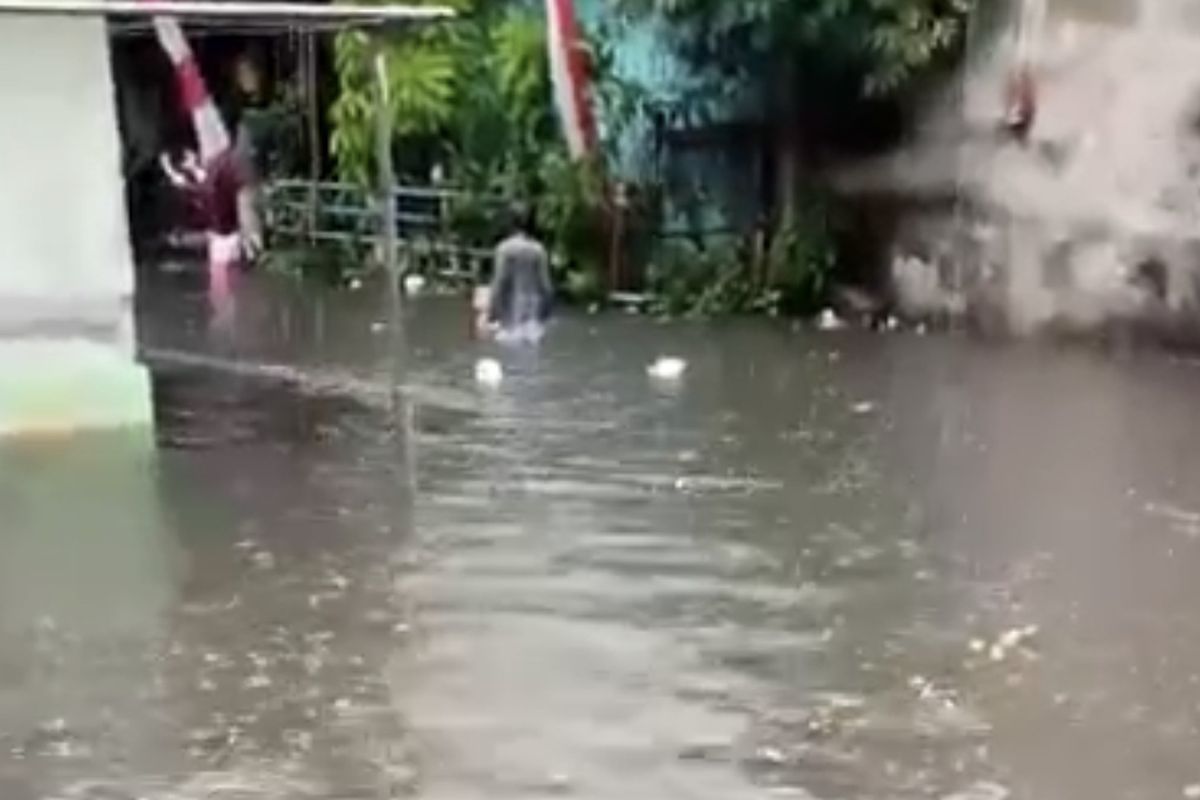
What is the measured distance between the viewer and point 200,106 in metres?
26.1

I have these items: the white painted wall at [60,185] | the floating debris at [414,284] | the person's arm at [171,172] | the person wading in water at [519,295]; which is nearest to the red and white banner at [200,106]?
the person's arm at [171,172]

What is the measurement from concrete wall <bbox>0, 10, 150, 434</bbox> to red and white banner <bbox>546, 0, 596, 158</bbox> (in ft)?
26.4

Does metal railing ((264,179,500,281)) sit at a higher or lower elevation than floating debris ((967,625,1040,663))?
higher

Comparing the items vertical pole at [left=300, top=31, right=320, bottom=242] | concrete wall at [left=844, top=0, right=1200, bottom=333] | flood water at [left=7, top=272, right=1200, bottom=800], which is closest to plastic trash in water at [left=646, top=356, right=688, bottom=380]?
flood water at [left=7, top=272, right=1200, bottom=800]

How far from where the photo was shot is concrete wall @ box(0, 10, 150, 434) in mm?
13898

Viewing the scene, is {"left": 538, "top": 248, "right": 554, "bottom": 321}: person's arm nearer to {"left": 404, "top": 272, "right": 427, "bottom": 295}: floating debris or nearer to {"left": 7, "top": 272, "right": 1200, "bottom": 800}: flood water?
{"left": 7, "top": 272, "right": 1200, "bottom": 800}: flood water

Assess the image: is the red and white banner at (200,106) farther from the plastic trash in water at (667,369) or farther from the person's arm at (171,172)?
the plastic trash in water at (667,369)

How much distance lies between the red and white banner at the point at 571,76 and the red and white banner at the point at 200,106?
14.8ft

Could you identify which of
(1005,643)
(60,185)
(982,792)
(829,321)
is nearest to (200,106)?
(829,321)

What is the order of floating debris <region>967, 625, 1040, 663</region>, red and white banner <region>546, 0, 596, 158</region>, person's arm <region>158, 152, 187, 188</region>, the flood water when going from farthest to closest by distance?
1. person's arm <region>158, 152, 187, 188</region>
2. red and white banner <region>546, 0, 596, 158</region>
3. floating debris <region>967, 625, 1040, 663</region>
4. the flood water

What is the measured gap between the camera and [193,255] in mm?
27734

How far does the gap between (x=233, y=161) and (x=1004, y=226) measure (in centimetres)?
992

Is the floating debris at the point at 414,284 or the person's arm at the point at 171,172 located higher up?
the person's arm at the point at 171,172

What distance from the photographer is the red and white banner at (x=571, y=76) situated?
2183cm
